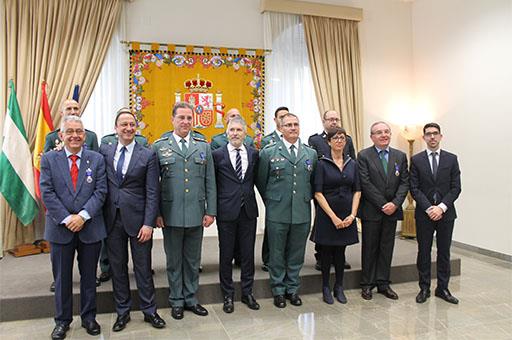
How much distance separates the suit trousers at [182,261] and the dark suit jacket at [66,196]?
54 cm

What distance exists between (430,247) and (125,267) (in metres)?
2.52

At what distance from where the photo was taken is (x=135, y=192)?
3.01 m

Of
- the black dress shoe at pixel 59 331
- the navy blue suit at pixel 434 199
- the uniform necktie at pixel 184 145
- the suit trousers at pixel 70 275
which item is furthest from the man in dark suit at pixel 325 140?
the black dress shoe at pixel 59 331

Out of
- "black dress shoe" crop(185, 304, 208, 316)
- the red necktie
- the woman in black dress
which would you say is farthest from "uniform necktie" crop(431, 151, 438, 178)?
the red necktie

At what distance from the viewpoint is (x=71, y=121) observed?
285 centimetres

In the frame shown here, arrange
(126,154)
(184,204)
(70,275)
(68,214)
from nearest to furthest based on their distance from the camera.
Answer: (68,214) < (70,275) < (126,154) < (184,204)

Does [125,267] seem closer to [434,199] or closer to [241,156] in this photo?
A: [241,156]

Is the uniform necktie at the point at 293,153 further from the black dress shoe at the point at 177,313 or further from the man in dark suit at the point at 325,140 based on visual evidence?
the black dress shoe at the point at 177,313

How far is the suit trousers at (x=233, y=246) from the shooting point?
→ 3406 millimetres

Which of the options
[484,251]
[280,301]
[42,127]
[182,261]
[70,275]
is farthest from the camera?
[484,251]

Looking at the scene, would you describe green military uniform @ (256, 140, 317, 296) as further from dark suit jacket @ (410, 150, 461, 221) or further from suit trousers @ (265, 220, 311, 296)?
dark suit jacket @ (410, 150, 461, 221)

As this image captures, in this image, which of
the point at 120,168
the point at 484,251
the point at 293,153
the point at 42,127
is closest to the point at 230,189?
the point at 293,153

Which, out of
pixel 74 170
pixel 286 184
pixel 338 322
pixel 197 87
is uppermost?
pixel 197 87

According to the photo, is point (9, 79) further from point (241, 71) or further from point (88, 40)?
point (241, 71)
